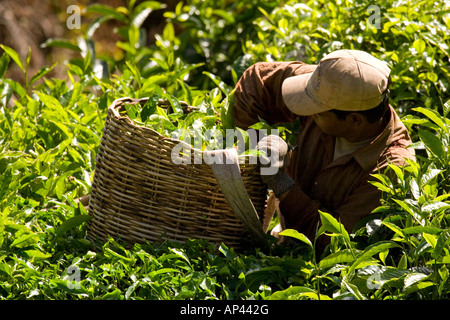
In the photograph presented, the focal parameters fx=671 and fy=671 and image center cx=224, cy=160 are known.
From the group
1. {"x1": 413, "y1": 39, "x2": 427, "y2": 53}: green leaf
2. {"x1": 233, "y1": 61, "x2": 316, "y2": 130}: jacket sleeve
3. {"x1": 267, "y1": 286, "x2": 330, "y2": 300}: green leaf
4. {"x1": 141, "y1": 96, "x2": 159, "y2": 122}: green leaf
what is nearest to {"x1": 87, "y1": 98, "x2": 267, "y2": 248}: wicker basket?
{"x1": 141, "y1": 96, "x2": 159, "y2": 122}: green leaf

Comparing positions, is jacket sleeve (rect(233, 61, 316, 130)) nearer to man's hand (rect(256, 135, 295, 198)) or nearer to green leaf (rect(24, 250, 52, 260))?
man's hand (rect(256, 135, 295, 198))

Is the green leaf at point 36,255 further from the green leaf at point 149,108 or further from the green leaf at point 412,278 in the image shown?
the green leaf at point 412,278

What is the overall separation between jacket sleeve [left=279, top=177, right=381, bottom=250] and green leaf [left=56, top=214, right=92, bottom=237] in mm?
745

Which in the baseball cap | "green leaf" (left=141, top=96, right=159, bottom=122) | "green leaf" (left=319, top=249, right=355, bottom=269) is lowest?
"green leaf" (left=319, top=249, right=355, bottom=269)

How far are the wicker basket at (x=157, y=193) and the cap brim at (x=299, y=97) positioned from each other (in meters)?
0.29

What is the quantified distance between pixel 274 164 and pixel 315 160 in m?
0.43

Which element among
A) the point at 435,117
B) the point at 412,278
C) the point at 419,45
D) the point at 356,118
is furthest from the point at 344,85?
the point at 419,45

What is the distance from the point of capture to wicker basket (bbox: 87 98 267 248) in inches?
89.3

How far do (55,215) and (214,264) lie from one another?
741 millimetres

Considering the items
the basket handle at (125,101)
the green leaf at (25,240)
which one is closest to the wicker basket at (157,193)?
the basket handle at (125,101)

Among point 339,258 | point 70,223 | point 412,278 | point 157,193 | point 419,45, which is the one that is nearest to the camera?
point 412,278

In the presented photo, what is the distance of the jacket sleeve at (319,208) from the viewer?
→ 2.40 metres

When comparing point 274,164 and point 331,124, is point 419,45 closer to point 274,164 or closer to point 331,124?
point 331,124

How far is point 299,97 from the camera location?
Answer: 2428 millimetres
